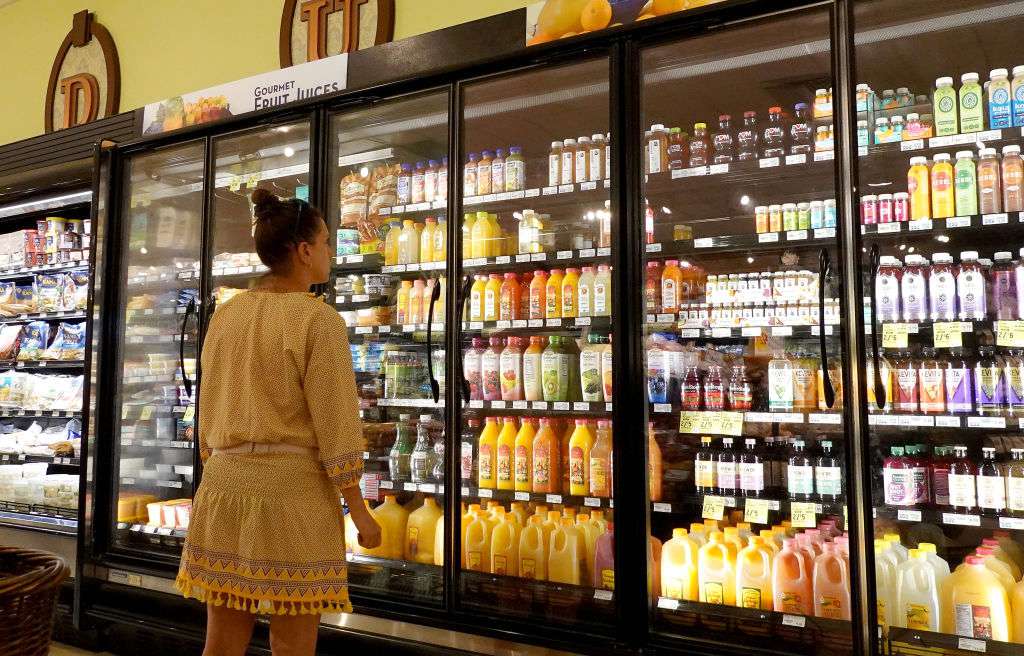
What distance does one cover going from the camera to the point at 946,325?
7.93 feet

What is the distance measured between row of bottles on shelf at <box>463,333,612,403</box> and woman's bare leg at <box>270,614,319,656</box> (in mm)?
1284

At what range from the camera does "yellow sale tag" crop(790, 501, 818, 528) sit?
2543mm

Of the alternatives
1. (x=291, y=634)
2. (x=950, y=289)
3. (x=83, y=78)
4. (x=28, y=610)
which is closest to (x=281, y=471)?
(x=291, y=634)

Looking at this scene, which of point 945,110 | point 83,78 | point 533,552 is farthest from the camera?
point 83,78

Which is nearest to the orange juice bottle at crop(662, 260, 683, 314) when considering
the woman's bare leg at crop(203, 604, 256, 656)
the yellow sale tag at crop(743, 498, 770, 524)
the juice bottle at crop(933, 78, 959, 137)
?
the yellow sale tag at crop(743, 498, 770, 524)

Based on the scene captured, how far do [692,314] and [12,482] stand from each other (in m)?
4.19

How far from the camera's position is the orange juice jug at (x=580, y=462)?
9.73 ft

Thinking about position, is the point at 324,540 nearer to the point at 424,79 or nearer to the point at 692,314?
the point at 692,314

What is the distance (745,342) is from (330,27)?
294 centimetres

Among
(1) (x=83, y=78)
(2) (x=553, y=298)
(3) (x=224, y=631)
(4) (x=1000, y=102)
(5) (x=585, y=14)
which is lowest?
(3) (x=224, y=631)

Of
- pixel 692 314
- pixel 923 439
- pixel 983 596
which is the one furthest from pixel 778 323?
pixel 983 596

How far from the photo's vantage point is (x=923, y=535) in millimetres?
2643

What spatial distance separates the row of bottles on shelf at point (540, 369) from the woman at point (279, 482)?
3.87 feet

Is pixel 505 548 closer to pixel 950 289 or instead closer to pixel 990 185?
pixel 950 289
